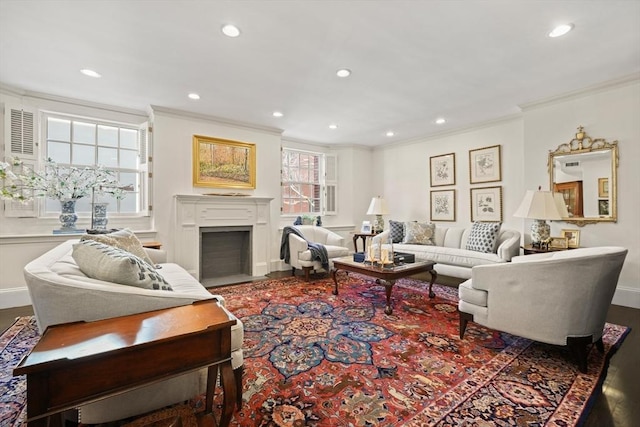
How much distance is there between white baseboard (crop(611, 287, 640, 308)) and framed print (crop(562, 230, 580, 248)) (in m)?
0.62

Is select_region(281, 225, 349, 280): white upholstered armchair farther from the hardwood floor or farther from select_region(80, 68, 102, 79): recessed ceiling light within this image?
the hardwood floor

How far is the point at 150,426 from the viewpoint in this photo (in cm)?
132

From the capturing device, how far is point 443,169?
5496 millimetres

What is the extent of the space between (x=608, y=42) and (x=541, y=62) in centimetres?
47

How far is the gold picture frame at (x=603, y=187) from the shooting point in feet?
11.3

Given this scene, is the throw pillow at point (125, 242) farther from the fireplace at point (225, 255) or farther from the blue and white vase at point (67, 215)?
the fireplace at point (225, 255)

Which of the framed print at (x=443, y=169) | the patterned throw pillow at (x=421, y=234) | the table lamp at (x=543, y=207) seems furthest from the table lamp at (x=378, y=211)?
the table lamp at (x=543, y=207)

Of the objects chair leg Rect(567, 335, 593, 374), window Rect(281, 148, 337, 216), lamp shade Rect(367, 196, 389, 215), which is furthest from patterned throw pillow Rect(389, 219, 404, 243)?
chair leg Rect(567, 335, 593, 374)

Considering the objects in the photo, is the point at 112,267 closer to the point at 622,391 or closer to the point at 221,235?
the point at 622,391

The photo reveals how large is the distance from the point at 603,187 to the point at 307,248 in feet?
12.7

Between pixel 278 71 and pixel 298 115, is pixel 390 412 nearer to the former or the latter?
pixel 278 71

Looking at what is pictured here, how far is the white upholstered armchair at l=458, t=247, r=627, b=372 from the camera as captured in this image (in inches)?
75.4

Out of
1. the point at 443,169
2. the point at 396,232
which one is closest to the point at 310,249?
the point at 396,232

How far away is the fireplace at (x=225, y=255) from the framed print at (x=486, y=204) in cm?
392
